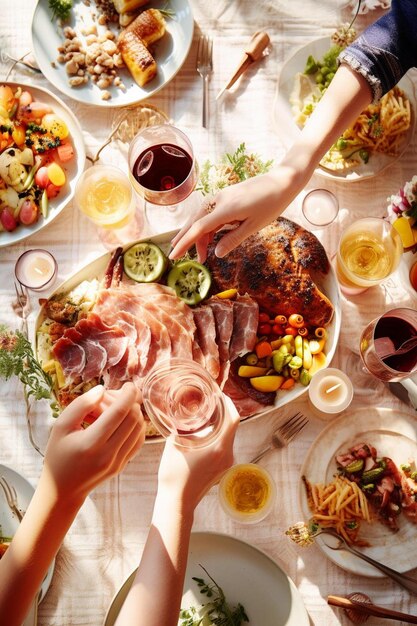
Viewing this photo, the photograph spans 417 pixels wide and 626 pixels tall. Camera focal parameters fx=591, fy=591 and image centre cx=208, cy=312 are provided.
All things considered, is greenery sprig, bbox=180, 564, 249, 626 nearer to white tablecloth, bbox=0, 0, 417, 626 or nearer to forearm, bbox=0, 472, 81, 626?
white tablecloth, bbox=0, 0, 417, 626

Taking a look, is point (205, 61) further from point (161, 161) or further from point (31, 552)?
point (31, 552)

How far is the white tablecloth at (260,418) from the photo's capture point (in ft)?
6.66

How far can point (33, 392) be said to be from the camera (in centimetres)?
207

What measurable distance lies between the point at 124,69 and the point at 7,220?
0.75 metres

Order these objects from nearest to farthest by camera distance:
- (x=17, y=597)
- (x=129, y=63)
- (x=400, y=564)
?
(x=17, y=597)
(x=400, y=564)
(x=129, y=63)

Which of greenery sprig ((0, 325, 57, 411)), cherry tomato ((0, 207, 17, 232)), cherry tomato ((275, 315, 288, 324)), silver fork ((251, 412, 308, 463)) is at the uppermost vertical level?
cherry tomato ((0, 207, 17, 232))

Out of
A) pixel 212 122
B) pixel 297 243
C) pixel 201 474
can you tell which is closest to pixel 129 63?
pixel 212 122

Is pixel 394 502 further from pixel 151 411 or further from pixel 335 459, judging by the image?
pixel 151 411

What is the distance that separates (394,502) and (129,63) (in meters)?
1.88

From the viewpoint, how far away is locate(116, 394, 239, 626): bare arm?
1466 millimetres

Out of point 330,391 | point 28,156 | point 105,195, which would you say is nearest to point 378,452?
point 330,391

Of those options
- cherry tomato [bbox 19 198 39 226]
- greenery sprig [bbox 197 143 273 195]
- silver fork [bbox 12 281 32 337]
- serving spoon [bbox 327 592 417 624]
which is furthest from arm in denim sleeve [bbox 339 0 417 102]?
serving spoon [bbox 327 592 417 624]

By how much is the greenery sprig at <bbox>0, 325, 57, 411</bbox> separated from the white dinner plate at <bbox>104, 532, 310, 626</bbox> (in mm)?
693

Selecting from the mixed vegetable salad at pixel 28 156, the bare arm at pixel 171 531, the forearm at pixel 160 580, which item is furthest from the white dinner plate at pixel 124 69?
the forearm at pixel 160 580
